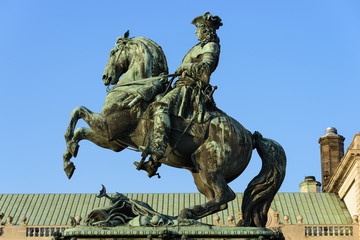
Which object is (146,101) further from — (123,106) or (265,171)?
(265,171)

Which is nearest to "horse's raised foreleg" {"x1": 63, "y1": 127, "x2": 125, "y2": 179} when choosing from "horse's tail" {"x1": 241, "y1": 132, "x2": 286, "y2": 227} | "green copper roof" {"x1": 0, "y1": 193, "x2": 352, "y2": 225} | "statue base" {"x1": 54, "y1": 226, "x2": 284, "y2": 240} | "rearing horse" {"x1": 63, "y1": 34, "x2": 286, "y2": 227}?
"rearing horse" {"x1": 63, "y1": 34, "x2": 286, "y2": 227}

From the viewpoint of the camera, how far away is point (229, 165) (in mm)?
25984

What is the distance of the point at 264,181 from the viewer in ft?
87.5

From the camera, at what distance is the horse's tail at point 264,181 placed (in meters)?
26.6

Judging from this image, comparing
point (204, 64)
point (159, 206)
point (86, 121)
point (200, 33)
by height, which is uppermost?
point (159, 206)

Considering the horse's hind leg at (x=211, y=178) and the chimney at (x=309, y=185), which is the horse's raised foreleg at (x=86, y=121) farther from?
the chimney at (x=309, y=185)

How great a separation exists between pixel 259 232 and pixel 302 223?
206ft

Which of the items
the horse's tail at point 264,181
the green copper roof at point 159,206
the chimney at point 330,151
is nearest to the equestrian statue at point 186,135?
the horse's tail at point 264,181

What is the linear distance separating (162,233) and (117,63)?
13.2 ft

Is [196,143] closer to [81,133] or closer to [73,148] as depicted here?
[81,133]

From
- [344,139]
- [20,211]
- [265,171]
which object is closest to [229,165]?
[265,171]

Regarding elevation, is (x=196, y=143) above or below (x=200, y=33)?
below

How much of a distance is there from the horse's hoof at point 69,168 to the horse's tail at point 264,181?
10.1 feet

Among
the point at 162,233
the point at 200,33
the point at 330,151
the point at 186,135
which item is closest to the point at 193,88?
the point at 186,135
